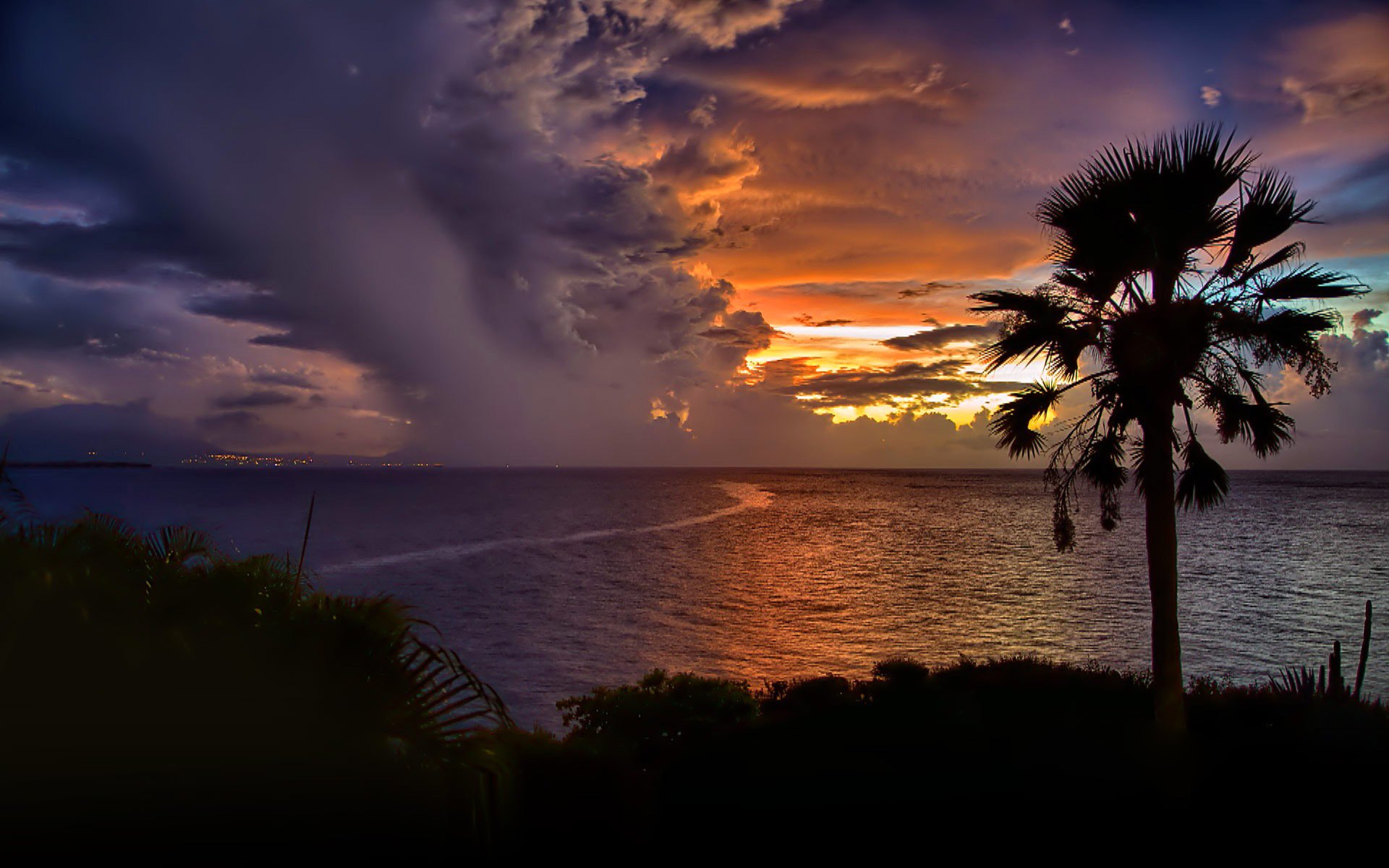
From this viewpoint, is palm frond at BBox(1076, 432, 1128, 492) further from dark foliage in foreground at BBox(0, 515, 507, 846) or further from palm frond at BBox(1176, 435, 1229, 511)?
dark foliage in foreground at BBox(0, 515, 507, 846)

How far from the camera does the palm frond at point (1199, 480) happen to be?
11.4 metres

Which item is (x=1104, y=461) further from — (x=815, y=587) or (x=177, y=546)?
(x=815, y=587)

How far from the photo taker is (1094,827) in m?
10.0

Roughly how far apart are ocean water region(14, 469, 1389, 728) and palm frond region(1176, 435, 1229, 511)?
14.2m

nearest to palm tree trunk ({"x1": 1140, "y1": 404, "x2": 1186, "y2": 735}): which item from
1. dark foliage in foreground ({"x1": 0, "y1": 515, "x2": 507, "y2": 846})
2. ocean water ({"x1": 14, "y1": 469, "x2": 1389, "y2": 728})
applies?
dark foliage in foreground ({"x1": 0, "y1": 515, "x2": 507, "y2": 846})

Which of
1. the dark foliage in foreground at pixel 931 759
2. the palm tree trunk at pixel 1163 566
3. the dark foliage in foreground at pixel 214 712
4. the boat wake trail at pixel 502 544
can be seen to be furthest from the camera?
the boat wake trail at pixel 502 544

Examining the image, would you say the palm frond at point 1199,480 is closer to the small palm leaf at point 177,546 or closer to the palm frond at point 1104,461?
the palm frond at point 1104,461

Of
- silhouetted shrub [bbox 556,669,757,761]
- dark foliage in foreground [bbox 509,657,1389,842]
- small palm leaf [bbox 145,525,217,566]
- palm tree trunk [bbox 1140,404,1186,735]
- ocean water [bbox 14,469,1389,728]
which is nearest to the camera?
small palm leaf [bbox 145,525,217,566]

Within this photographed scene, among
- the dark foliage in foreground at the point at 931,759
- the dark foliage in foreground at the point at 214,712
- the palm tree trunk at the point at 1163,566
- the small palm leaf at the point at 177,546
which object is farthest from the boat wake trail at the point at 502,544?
the dark foliage in foreground at the point at 214,712

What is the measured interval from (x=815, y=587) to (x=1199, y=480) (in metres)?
47.6

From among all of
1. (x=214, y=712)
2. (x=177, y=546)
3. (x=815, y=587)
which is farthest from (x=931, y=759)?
(x=815, y=587)

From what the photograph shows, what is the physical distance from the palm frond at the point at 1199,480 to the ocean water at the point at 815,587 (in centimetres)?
1419

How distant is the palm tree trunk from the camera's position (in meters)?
10.9

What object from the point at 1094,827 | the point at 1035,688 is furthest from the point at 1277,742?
the point at 1035,688
